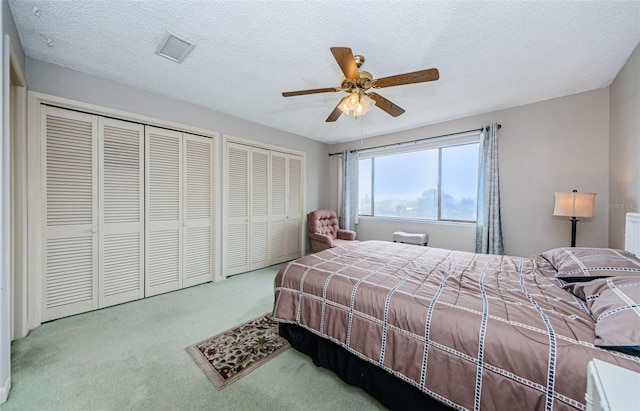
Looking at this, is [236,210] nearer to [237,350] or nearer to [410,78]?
[237,350]

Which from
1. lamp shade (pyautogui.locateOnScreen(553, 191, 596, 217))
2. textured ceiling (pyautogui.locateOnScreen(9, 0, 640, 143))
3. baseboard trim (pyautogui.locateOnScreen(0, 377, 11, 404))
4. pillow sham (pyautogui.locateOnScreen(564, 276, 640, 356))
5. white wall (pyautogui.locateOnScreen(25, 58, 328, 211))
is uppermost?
textured ceiling (pyautogui.locateOnScreen(9, 0, 640, 143))

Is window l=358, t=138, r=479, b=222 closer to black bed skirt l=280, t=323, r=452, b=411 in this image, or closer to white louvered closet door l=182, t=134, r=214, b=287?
white louvered closet door l=182, t=134, r=214, b=287

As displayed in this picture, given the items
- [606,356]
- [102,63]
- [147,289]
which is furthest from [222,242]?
[606,356]

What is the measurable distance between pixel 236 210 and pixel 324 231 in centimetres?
179

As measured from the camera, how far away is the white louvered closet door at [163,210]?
120 inches

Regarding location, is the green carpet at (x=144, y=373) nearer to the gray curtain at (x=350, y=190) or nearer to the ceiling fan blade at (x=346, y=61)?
the ceiling fan blade at (x=346, y=61)

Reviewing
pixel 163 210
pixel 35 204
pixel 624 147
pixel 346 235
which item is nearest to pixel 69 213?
pixel 35 204

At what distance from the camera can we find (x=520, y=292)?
1524mm

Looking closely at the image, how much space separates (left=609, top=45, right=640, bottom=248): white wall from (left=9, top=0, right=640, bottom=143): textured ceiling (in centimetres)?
16

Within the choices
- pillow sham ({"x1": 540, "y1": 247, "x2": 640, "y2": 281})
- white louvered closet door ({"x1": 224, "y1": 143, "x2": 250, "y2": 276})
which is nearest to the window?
pillow sham ({"x1": 540, "y1": 247, "x2": 640, "y2": 281})

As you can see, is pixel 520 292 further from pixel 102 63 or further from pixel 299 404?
pixel 102 63

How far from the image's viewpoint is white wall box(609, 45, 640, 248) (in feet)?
6.84

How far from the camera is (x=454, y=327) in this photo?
123 centimetres

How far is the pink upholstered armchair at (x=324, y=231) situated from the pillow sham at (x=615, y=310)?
3.27 metres
